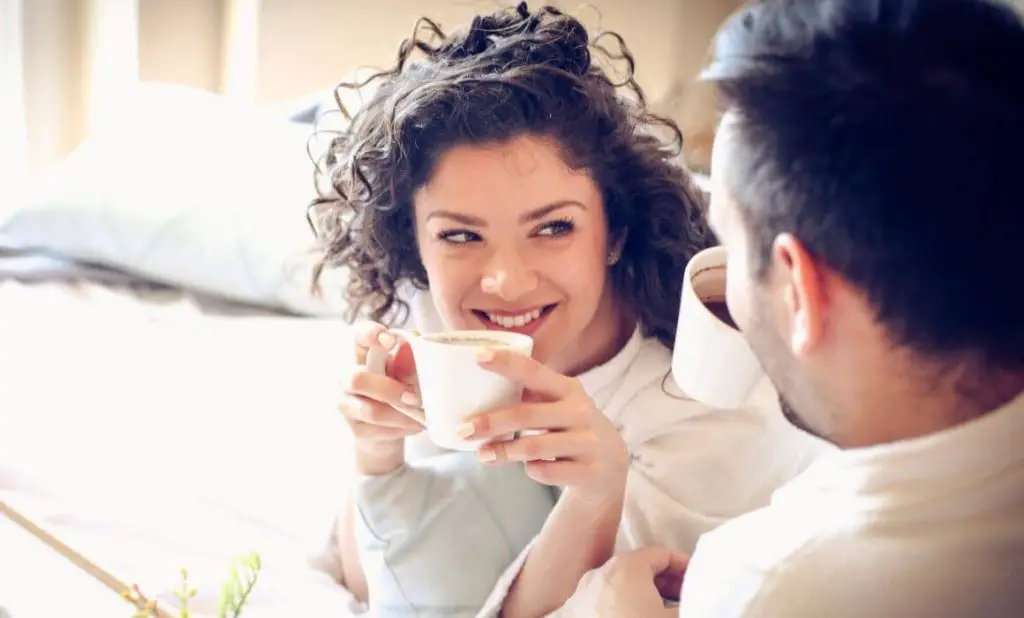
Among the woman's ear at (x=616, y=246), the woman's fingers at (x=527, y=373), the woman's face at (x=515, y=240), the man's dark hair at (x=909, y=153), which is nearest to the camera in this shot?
the man's dark hair at (x=909, y=153)

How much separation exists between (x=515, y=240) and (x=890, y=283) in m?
0.45

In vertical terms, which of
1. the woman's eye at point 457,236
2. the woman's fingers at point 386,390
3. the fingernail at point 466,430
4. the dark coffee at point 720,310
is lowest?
the woman's fingers at point 386,390

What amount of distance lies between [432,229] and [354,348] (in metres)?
0.14

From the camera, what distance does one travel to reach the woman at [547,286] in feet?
3.05

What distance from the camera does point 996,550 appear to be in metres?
0.56

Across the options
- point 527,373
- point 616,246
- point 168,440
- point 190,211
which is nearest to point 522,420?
point 527,373

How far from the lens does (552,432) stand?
819 millimetres

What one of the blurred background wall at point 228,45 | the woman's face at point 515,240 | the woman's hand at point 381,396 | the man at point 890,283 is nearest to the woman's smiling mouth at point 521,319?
the woman's face at point 515,240

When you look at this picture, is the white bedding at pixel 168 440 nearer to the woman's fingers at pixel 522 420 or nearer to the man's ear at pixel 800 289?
the woman's fingers at pixel 522 420

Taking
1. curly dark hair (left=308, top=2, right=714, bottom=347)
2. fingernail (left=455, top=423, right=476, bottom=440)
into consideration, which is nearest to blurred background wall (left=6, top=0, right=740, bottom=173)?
curly dark hair (left=308, top=2, right=714, bottom=347)

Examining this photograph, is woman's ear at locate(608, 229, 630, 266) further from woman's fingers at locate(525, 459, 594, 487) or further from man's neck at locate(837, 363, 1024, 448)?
man's neck at locate(837, 363, 1024, 448)

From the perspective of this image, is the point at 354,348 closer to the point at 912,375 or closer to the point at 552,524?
the point at 552,524

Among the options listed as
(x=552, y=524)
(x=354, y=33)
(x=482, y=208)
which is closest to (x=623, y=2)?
(x=354, y=33)

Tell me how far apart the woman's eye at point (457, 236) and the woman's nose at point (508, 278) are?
4 cm
